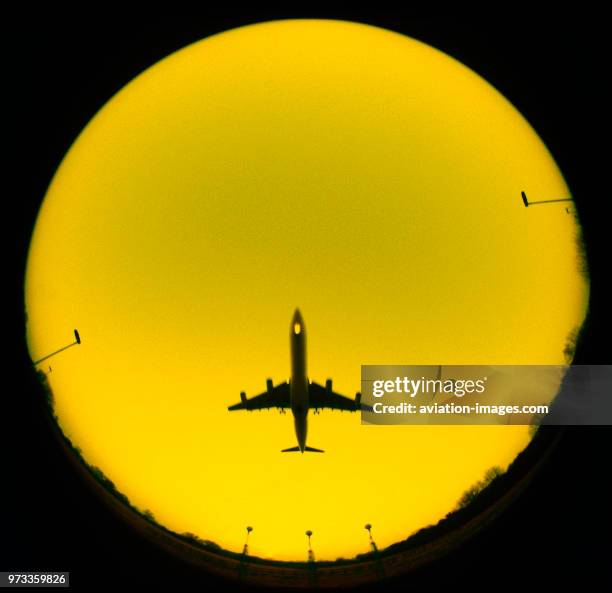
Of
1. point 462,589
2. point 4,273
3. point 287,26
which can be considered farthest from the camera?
point 287,26

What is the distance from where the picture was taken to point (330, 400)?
22.8 meters

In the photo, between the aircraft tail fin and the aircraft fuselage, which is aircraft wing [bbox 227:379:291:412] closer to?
the aircraft fuselage

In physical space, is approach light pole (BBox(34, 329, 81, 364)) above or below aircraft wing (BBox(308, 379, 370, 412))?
above

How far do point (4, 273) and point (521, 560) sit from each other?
14436 mm

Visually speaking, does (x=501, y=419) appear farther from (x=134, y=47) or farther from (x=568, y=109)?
(x=134, y=47)

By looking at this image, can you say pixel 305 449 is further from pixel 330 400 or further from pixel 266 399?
pixel 266 399

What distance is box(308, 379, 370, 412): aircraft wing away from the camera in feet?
74.4

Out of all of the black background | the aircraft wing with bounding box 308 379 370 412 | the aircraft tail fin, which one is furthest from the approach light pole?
the aircraft tail fin

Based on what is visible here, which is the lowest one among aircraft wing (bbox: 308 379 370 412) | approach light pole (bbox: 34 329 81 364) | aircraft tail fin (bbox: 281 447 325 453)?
aircraft tail fin (bbox: 281 447 325 453)

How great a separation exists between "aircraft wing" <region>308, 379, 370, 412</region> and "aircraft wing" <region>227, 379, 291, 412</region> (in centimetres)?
96

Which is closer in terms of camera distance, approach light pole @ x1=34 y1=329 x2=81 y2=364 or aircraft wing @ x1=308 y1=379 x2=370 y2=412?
approach light pole @ x1=34 y1=329 x2=81 y2=364

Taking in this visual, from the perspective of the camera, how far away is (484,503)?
47.1 feet

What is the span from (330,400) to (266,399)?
2.44m

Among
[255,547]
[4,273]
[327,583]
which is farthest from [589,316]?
[4,273]
